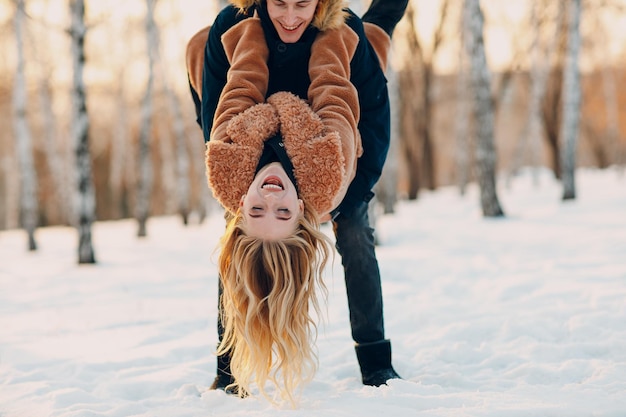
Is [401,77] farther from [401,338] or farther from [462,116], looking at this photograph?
[401,338]

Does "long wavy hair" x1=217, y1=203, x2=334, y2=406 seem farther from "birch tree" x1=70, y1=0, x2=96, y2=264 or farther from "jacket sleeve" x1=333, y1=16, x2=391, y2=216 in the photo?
"birch tree" x1=70, y1=0, x2=96, y2=264

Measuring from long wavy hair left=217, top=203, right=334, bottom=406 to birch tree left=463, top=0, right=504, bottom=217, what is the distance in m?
7.77

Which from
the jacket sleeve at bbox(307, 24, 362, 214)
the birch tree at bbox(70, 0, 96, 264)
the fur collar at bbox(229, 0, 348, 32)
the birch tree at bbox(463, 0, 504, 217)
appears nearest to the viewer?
the jacket sleeve at bbox(307, 24, 362, 214)

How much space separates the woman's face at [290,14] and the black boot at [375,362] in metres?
1.37

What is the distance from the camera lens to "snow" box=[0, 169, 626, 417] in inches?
95.1

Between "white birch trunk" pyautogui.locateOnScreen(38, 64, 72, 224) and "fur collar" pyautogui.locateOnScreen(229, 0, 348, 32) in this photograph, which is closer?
"fur collar" pyautogui.locateOnScreen(229, 0, 348, 32)

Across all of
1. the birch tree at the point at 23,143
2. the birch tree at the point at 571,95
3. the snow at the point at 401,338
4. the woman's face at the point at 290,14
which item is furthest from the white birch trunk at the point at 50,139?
the woman's face at the point at 290,14

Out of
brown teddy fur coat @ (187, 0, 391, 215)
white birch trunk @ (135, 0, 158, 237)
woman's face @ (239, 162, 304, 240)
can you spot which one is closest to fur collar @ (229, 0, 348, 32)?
brown teddy fur coat @ (187, 0, 391, 215)

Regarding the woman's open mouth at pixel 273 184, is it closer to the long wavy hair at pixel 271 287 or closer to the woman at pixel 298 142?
the woman at pixel 298 142

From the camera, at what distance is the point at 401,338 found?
11.3 ft

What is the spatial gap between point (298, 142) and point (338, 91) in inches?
10.9

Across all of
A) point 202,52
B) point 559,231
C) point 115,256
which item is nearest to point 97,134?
point 115,256

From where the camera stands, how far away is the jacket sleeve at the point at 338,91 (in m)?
2.21

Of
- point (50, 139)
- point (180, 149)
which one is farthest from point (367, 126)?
point (50, 139)
